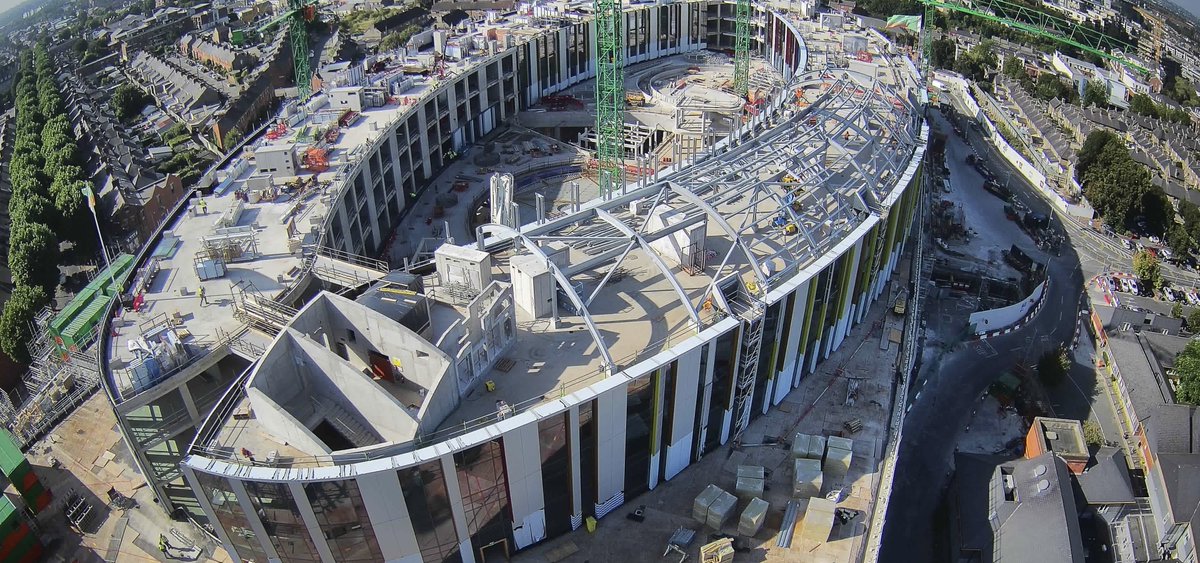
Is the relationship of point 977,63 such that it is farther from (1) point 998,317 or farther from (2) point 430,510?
(2) point 430,510

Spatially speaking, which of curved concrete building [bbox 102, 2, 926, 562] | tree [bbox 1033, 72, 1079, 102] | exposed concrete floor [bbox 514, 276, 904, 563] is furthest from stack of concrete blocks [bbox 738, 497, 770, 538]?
tree [bbox 1033, 72, 1079, 102]

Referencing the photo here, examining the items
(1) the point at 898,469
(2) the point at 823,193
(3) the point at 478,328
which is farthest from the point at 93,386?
(1) the point at 898,469

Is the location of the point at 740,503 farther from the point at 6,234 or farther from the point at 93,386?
the point at 6,234

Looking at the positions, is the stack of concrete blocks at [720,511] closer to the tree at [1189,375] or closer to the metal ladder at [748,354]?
the metal ladder at [748,354]

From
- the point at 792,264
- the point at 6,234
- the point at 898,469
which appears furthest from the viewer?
Result: the point at 6,234

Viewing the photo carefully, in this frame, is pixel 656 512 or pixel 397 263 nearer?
pixel 656 512
